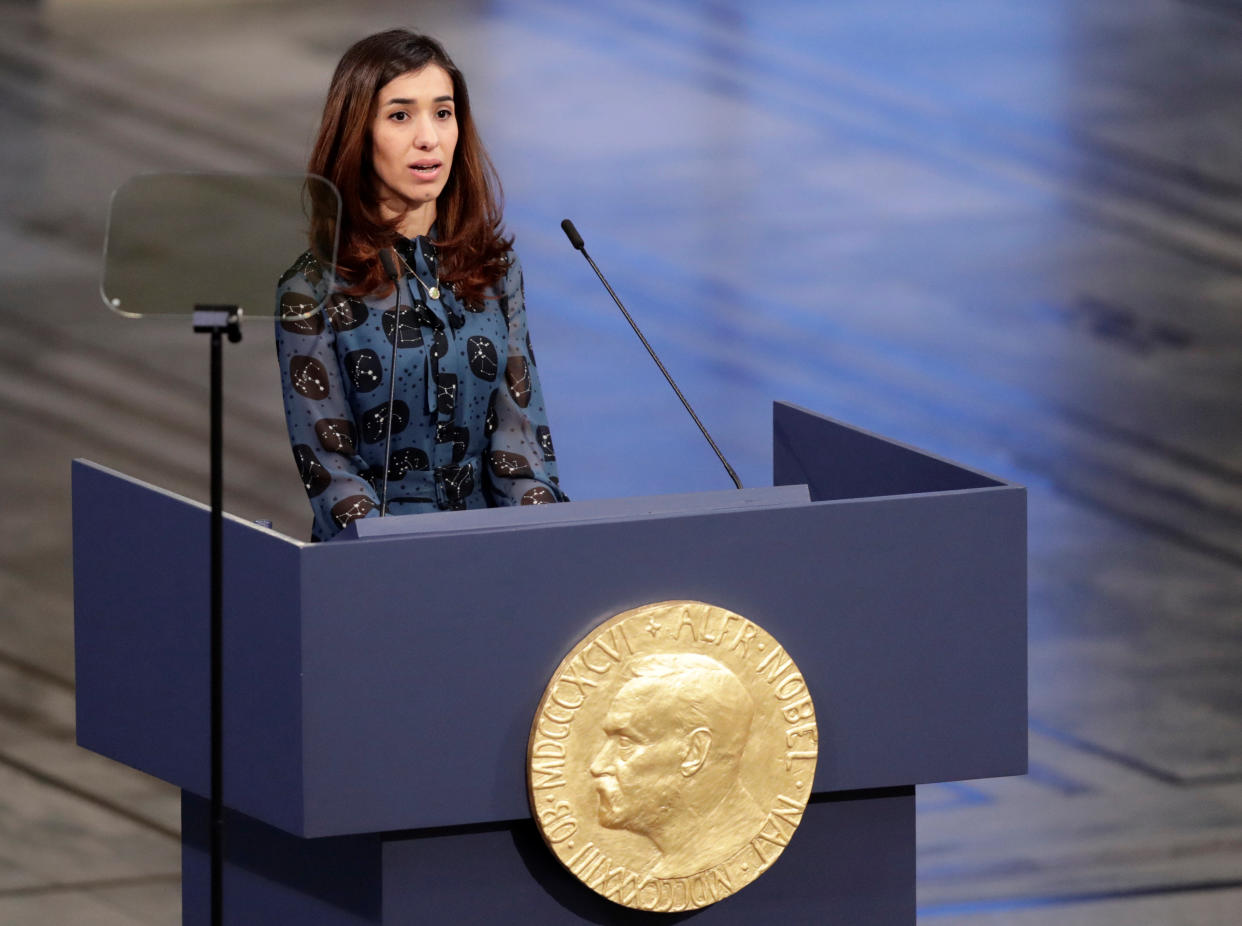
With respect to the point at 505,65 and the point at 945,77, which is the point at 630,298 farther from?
the point at 945,77

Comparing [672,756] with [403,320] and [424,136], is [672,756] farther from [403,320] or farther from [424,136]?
[424,136]

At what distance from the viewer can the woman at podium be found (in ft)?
8.25

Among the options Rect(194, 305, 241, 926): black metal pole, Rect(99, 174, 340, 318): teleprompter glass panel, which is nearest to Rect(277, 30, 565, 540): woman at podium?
Rect(99, 174, 340, 318): teleprompter glass panel

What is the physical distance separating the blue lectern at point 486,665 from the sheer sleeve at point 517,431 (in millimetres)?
457

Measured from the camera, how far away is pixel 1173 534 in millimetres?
5496

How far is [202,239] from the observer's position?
7.06ft

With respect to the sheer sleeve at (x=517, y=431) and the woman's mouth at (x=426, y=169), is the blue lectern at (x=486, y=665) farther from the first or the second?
the woman's mouth at (x=426, y=169)

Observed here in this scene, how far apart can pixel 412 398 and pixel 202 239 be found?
1.58 ft

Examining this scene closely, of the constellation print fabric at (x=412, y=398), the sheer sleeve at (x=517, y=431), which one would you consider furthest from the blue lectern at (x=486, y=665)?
the sheer sleeve at (x=517, y=431)

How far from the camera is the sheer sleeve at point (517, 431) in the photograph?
2656 millimetres

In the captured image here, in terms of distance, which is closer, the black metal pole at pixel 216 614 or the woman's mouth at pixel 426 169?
the black metal pole at pixel 216 614

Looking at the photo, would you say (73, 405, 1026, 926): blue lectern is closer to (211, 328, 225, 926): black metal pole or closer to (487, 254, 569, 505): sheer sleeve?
(211, 328, 225, 926): black metal pole

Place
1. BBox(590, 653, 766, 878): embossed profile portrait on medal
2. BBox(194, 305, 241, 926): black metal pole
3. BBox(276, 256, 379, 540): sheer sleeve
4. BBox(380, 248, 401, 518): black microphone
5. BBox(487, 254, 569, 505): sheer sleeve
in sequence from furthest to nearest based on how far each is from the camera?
BBox(487, 254, 569, 505): sheer sleeve
BBox(276, 256, 379, 540): sheer sleeve
BBox(380, 248, 401, 518): black microphone
BBox(590, 653, 766, 878): embossed profile portrait on medal
BBox(194, 305, 241, 926): black metal pole

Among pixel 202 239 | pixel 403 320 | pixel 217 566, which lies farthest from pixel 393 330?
pixel 217 566
